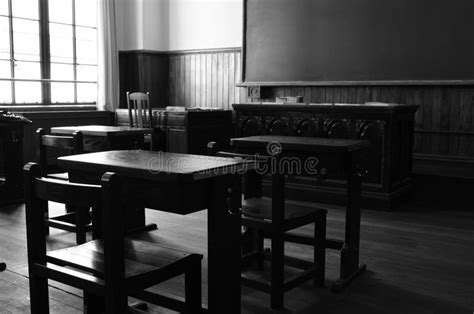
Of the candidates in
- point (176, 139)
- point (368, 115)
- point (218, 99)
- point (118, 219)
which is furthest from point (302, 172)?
point (218, 99)

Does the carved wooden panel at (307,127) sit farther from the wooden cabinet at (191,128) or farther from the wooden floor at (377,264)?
the wooden cabinet at (191,128)

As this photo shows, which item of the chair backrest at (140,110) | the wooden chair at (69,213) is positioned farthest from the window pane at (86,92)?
the wooden chair at (69,213)

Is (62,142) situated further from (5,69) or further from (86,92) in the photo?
(86,92)

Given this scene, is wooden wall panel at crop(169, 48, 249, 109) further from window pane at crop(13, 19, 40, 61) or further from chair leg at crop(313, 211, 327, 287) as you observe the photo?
chair leg at crop(313, 211, 327, 287)

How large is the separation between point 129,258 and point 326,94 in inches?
174

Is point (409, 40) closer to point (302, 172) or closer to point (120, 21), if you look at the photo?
point (302, 172)

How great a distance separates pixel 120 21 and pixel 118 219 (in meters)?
6.30

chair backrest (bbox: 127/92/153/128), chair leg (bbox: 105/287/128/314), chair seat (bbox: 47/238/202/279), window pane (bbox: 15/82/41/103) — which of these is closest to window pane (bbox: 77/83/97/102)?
window pane (bbox: 15/82/41/103)

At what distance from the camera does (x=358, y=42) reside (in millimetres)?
5609

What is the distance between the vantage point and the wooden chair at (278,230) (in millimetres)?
2539

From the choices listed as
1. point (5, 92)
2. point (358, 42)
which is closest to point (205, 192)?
point (358, 42)

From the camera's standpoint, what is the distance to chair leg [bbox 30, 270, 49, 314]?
189 centimetres

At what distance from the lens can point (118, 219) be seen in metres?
1.62

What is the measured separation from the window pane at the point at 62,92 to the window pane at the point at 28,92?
21 cm
